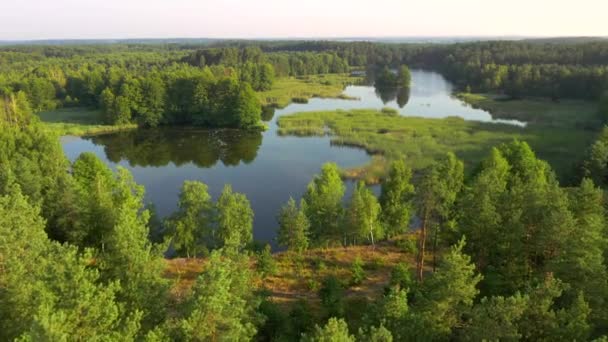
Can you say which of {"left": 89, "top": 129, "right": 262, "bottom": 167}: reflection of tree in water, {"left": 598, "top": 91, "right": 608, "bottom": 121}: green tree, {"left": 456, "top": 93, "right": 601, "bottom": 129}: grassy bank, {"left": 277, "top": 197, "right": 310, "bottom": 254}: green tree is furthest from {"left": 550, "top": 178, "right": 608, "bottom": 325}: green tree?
{"left": 598, "top": 91, "right": 608, "bottom": 121}: green tree

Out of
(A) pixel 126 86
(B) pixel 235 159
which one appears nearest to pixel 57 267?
(B) pixel 235 159

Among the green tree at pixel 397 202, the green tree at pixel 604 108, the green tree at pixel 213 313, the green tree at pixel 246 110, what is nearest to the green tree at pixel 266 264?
the green tree at pixel 397 202

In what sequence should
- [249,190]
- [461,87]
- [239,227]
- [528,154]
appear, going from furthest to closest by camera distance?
[461,87], [249,190], [528,154], [239,227]

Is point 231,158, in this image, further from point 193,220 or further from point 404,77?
point 404,77

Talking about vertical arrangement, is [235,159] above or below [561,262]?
below

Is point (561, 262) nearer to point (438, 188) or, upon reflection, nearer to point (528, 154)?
point (438, 188)

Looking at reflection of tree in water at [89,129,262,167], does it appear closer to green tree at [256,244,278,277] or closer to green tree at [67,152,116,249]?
green tree at [67,152,116,249]
